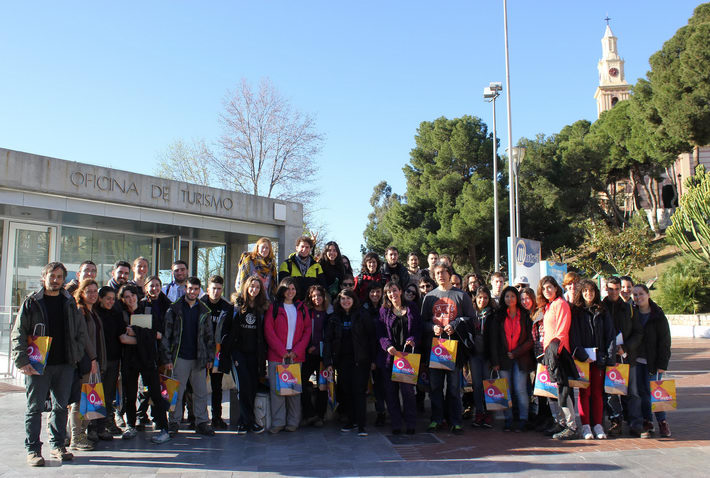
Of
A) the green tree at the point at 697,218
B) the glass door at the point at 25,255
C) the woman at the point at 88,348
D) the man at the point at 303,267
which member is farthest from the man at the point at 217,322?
the green tree at the point at 697,218

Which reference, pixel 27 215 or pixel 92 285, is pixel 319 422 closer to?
pixel 92 285

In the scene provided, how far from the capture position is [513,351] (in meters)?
6.86

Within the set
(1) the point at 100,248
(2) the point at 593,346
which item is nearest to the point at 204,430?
(2) the point at 593,346

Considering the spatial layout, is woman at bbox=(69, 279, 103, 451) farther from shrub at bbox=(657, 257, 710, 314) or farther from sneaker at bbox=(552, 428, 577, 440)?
shrub at bbox=(657, 257, 710, 314)

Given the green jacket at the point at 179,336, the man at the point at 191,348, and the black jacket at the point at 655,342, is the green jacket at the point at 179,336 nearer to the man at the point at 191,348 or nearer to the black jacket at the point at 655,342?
the man at the point at 191,348

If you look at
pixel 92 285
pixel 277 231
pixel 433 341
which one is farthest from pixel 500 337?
pixel 277 231

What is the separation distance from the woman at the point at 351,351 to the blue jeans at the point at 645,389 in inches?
123

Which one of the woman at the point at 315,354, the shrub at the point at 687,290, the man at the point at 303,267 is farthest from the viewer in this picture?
the shrub at the point at 687,290

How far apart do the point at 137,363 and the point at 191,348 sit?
621 millimetres

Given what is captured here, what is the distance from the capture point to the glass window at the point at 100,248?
14.0 m

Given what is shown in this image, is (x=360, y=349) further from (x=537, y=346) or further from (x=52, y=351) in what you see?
(x=52, y=351)

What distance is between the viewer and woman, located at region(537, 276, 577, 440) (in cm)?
629

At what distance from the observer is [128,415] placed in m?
6.62

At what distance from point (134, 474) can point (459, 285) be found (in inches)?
199
